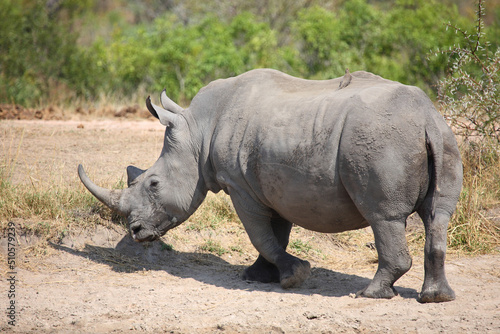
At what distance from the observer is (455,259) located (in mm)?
6418

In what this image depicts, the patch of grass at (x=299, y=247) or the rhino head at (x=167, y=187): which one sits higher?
the rhino head at (x=167, y=187)

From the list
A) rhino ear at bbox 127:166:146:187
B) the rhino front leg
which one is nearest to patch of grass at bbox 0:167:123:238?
rhino ear at bbox 127:166:146:187

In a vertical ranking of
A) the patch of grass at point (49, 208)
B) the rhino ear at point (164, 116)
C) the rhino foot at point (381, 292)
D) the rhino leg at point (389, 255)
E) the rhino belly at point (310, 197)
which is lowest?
the patch of grass at point (49, 208)

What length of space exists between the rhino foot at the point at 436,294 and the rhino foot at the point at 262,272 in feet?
4.87

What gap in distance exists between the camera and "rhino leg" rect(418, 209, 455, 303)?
4.76 m

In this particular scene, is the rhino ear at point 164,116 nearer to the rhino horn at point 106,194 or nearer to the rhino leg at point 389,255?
the rhino horn at point 106,194

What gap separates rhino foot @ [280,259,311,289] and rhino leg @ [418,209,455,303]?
3.40ft

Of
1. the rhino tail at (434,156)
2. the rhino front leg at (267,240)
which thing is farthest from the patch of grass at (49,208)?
the rhino tail at (434,156)

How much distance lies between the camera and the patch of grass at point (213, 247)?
6.85 metres

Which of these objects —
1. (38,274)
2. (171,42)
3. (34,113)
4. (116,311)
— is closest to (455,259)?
(116,311)

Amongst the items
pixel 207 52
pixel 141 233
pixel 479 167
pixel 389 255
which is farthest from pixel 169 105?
pixel 207 52

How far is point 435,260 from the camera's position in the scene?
189 inches

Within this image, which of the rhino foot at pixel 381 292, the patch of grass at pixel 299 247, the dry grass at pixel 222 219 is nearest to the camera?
the rhino foot at pixel 381 292
